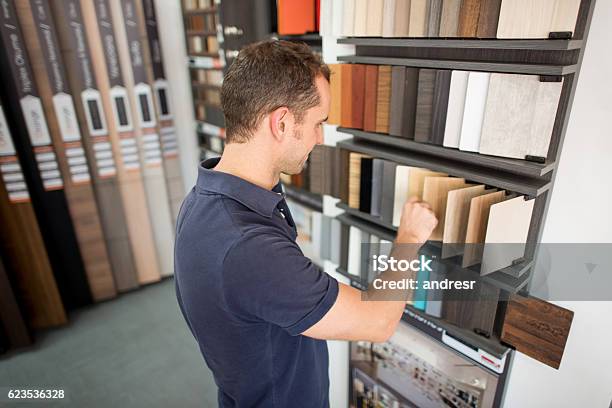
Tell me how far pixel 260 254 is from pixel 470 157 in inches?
27.6

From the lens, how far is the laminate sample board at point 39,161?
Result: 97.7 inches

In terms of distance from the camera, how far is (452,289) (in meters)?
1.37


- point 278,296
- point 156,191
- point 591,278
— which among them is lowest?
point 156,191

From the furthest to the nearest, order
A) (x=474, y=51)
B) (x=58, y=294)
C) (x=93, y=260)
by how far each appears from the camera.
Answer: (x=93, y=260)
(x=58, y=294)
(x=474, y=51)

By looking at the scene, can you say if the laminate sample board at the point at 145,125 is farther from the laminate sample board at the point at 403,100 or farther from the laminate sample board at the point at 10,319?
the laminate sample board at the point at 403,100

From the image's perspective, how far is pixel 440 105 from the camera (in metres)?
1.20

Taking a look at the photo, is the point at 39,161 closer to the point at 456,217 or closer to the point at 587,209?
the point at 456,217

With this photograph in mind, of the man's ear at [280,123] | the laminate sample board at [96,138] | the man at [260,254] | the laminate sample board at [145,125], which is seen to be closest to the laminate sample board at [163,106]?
the laminate sample board at [145,125]

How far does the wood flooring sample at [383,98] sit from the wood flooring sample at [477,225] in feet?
1.40

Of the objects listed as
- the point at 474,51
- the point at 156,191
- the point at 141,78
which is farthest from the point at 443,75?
the point at 156,191

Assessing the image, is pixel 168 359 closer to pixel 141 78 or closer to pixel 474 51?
pixel 141 78

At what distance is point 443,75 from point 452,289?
2.36ft

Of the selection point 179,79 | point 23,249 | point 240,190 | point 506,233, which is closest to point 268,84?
point 240,190

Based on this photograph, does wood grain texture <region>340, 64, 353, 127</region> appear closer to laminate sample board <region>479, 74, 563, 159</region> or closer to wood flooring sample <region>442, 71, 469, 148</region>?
wood flooring sample <region>442, 71, 469, 148</region>
